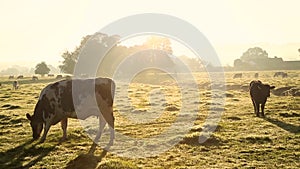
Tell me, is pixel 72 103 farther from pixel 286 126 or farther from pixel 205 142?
pixel 286 126

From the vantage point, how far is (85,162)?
12.1m

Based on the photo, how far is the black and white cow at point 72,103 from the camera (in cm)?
1555

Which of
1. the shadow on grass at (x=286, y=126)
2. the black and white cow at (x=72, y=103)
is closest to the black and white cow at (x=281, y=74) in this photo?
the shadow on grass at (x=286, y=126)

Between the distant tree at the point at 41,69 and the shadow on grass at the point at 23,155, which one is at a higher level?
the distant tree at the point at 41,69

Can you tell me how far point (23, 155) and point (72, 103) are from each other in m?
3.22

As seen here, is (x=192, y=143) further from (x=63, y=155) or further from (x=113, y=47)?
(x=113, y=47)

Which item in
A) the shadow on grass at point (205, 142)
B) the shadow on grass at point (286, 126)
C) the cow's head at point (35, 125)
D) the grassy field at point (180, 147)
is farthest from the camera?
the shadow on grass at point (286, 126)

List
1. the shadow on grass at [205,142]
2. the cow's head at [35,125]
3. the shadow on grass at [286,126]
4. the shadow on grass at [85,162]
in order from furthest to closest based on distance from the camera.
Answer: the shadow on grass at [286,126] → the cow's head at [35,125] → the shadow on grass at [205,142] → the shadow on grass at [85,162]

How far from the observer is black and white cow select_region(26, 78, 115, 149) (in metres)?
15.5

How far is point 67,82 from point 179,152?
6410 millimetres

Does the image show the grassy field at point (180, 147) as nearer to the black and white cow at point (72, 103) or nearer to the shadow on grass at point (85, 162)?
the shadow on grass at point (85, 162)

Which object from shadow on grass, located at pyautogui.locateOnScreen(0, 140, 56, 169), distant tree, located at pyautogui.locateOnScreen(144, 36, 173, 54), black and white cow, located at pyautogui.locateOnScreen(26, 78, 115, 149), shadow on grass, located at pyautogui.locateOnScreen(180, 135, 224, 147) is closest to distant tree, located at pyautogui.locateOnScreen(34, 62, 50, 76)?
distant tree, located at pyautogui.locateOnScreen(144, 36, 173, 54)

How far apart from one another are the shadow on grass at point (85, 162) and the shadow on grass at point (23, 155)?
1679mm

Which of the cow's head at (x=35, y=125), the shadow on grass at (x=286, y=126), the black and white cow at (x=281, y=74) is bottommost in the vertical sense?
the shadow on grass at (x=286, y=126)
